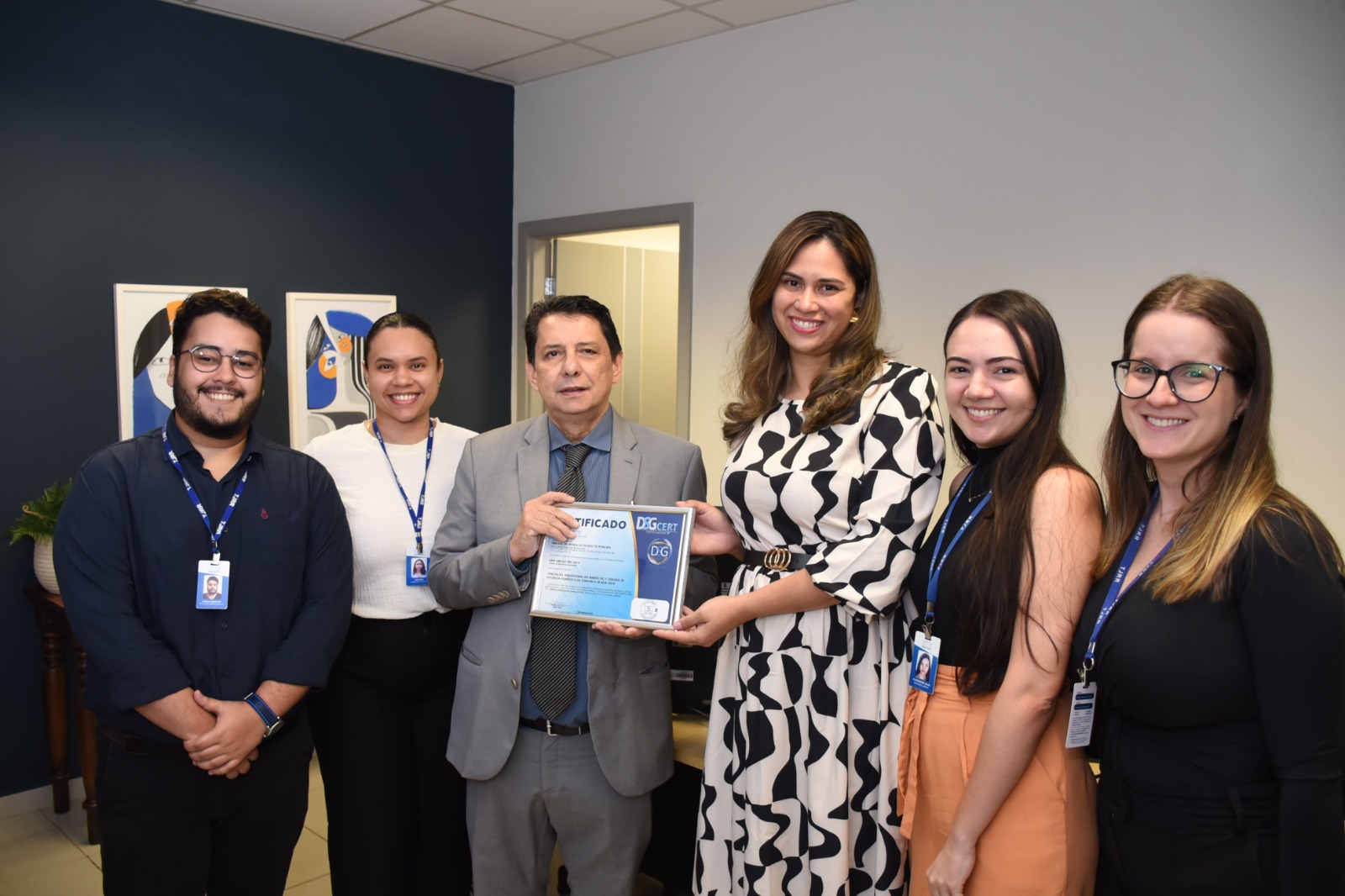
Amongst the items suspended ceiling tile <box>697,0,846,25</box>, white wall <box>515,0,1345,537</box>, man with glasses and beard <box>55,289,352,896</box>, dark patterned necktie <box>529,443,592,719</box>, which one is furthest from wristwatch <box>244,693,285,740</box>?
suspended ceiling tile <box>697,0,846,25</box>

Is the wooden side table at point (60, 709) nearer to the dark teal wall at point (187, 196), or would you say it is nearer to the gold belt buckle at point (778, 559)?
the dark teal wall at point (187, 196)

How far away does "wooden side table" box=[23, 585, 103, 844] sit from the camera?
12.1ft

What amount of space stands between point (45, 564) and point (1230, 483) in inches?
157

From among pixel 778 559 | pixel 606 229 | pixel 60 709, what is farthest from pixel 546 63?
pixel 778 559

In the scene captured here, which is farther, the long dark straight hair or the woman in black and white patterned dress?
the woman in black and white patterned dress

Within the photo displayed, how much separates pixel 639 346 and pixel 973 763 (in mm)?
4473

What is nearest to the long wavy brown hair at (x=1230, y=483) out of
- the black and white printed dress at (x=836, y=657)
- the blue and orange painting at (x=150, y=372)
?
the black and white printed dress at (x=836, y=657)

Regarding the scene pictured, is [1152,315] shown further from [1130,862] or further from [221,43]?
[221,43]

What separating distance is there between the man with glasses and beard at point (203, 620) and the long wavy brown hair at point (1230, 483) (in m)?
1.83

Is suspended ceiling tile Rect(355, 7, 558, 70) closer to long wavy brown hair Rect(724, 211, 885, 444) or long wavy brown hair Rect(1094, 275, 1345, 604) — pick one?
long wavy brown hair Rect(724, 211, 885, 444)

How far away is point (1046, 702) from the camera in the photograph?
1626 mm

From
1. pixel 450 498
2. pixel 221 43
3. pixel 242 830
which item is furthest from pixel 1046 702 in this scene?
pixel 221 43

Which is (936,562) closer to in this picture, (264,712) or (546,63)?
(264,712)

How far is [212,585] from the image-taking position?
2129 mm
